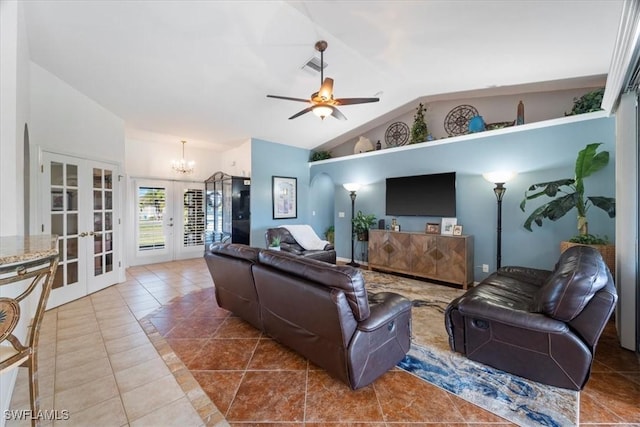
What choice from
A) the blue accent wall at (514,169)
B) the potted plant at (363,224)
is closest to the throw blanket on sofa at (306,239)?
the potted plant at (363,224)

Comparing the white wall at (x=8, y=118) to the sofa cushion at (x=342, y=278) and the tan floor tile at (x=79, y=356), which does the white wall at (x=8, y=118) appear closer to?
the tan floor tile at (x=79, y=356)

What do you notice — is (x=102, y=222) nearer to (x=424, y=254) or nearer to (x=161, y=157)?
(x=161, y=157)

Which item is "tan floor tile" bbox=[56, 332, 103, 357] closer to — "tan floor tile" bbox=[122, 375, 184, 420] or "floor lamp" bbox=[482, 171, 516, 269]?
"tan floor tile" bbox=[122, 375, 184, 420]

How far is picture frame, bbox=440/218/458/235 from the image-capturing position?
4484 millimetres

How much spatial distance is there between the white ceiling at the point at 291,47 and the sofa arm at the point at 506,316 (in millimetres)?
2637

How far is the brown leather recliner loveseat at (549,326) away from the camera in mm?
1751

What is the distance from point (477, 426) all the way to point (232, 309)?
7.97 feet

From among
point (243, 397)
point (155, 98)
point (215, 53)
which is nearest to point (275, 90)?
point (215, 53)

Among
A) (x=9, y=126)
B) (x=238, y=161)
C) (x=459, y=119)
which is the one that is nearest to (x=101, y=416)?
(x=9, y=126)

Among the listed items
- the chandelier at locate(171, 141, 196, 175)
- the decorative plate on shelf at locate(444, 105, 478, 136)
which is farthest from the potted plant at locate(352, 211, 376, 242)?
the chandelier at locate(171, 141, 196, 175)

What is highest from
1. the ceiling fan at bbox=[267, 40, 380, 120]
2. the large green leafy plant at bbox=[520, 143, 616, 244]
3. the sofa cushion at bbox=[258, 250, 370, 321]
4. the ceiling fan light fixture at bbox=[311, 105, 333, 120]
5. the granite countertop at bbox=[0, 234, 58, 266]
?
the ceiling fan at bbox=[267, 40, 380, 120]

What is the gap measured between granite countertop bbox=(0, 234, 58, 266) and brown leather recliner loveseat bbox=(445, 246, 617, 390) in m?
2.67

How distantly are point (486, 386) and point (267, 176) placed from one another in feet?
17.6

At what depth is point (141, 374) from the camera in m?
2.08
